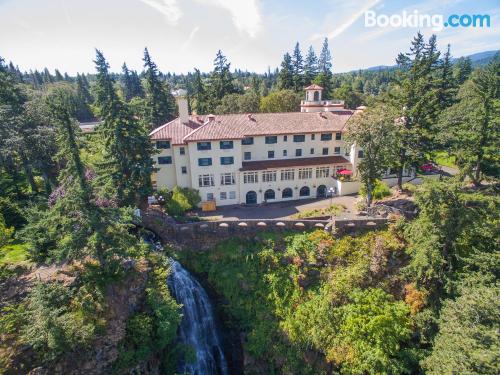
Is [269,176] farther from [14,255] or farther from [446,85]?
[446,85]

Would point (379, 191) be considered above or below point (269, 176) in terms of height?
below

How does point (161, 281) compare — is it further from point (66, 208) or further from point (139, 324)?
point (66, 208)

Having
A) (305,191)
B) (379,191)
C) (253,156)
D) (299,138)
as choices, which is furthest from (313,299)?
(299,138)

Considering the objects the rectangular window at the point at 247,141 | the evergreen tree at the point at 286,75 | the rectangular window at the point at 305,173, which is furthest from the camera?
the evergreen tree at the point at 286,75

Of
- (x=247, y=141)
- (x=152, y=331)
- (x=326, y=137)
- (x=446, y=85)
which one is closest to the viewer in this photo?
(x=152, y=331)

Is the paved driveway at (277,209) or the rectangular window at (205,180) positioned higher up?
the rectangular window at (205,180)

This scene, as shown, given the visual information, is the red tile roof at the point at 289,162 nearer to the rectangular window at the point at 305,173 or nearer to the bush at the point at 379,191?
the rectangular window at the point at 305,173

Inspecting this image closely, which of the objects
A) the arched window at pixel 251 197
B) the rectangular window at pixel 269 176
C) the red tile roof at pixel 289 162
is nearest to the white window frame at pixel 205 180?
the red tile roof at pixel 289 162
